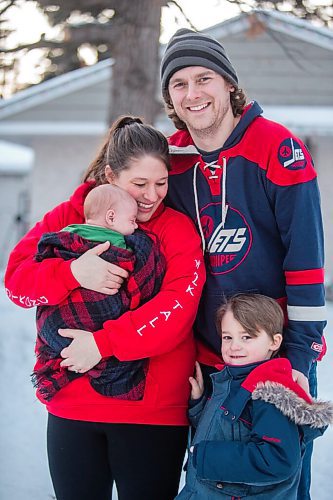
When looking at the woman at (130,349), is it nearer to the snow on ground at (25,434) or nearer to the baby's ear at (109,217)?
the baby's ear at (109,217)

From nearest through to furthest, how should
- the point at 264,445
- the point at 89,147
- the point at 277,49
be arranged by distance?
the point at 264,445 < the point at 277,49 < the point at 89,147

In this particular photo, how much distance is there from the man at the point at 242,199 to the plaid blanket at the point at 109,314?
9.9 inches

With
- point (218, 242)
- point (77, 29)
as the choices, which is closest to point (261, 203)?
point (218, 242)

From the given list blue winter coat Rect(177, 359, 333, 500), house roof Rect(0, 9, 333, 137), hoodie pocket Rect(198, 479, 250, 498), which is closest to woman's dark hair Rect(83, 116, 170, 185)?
blue winter coat Rect(177, 359, 333, 500)

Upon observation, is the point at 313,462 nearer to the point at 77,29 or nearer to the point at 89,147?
the point at 77,29

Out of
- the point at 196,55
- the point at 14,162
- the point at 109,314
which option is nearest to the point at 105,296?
the point at 109,314

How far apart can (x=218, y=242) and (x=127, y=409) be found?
633 millimetres

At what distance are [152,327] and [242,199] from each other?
53 cm

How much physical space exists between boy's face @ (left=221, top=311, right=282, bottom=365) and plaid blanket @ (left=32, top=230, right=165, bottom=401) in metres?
0.28

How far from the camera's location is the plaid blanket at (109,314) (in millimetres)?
2301

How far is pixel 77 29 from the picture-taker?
26.5 feet

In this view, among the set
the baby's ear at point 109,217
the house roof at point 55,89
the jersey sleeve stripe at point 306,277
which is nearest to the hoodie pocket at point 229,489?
the jersey sleeve stripe at point 306,277

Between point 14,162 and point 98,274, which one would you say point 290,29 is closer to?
point 98,274

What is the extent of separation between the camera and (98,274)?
2256 millimetres
